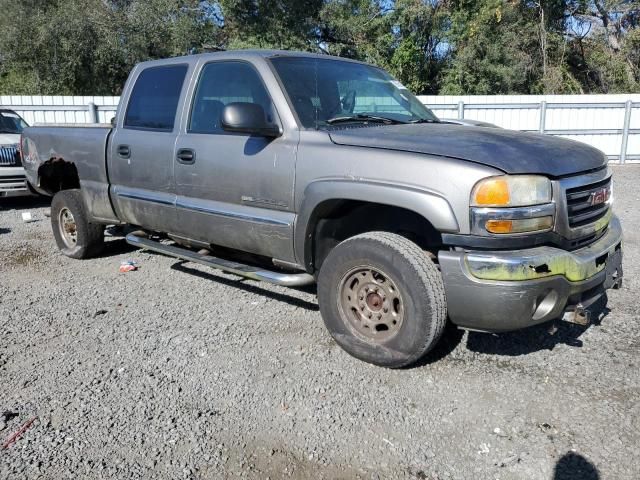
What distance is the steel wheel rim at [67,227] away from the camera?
6211 mm

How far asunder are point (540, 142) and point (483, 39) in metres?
19.4

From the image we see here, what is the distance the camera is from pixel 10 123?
10.2m

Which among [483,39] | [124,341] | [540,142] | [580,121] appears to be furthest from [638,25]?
[124,341]

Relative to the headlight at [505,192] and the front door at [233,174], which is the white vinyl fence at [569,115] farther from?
the headlight at [505,192]

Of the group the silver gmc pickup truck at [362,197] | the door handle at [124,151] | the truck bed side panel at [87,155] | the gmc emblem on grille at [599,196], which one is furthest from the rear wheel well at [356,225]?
the truck bed side panel at [87,155]

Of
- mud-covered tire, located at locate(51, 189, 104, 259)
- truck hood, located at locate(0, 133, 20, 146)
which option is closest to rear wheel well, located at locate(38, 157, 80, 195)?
mud-covered tire, located at locate(51, 189, 104, 259)

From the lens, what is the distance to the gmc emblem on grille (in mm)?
3445

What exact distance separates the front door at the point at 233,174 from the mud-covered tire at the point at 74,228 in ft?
6.00

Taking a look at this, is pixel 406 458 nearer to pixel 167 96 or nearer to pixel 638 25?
pixel 167 96

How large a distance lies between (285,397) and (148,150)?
260 cm

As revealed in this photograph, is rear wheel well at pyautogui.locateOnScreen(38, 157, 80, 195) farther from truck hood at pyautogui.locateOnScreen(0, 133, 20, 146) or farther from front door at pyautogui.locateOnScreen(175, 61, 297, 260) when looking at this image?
truck hood at pyautogui.locateOnScreen(0, 133, 20, 146)

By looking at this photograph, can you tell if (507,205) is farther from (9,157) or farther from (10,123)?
(10,123)

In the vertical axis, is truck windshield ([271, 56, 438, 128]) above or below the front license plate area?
above

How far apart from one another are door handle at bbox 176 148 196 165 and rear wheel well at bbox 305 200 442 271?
1.27 metres
